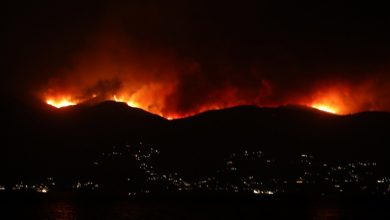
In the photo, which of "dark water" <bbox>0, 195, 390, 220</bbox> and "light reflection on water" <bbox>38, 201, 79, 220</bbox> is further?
"dark water" <bbox>0, 195, 390, 220</bbox>

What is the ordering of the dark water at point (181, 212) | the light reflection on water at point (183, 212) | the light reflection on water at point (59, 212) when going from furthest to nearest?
the dark water at point (181, 212) → the light reflection on water at point (183, 212) → the light reflection on water at point (59, 212)

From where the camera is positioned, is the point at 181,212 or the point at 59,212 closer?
the point at 59,212

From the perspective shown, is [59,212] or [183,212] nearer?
[59,212]

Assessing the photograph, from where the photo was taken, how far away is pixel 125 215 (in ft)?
362

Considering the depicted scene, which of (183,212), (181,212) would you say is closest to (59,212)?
(181,212)

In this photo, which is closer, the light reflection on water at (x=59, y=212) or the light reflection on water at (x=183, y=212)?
the light reflection on water at (x=59, y=212)

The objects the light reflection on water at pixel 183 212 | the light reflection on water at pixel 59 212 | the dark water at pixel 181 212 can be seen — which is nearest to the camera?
the light reflection on water at pixel 59 212

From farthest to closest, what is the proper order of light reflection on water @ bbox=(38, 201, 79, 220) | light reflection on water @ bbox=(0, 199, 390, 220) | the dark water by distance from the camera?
the dark water → light reflection on water @ bbox=(0, 199, 390, 220) → light reflection on water @ bbox=(38, 201, 79, 220)

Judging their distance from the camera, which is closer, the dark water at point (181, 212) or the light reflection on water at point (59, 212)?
the light reflection on water at point (59, 212)

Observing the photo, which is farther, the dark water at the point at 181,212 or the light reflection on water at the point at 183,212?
the dark water at the point at 181,212

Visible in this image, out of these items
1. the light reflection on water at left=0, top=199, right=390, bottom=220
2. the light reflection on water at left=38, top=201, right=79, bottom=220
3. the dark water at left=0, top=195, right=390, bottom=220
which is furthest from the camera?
the dark water at left=0, top=195, right=390, bottom=220

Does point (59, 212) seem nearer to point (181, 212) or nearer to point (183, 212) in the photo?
point (181, 212)

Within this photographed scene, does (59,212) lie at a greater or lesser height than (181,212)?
lesser

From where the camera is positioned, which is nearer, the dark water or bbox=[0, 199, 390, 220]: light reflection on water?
bbox=[0, 199, 390, 220]: light reflection on water
